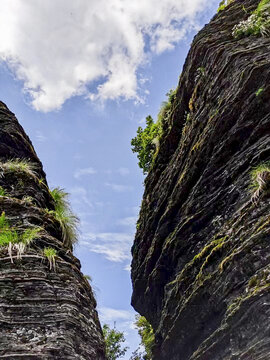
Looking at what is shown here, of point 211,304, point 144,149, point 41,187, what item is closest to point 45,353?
point 211,304

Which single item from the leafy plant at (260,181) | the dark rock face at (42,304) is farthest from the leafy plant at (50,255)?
the leafy plant at (260,181)

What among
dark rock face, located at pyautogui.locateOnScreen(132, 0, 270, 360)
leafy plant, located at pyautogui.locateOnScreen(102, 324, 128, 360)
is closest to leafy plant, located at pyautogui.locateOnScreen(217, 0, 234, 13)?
dark rock face, located at pyautogui.locateOnScreen(132, 0, 270, 360)

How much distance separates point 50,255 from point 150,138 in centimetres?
1210

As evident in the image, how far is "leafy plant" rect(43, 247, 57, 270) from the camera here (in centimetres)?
561

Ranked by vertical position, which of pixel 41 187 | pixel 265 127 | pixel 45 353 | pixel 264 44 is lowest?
pixel 45 353

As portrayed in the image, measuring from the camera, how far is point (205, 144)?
30.2 feet

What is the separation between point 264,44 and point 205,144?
3.20m

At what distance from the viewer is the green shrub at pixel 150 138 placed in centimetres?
1434

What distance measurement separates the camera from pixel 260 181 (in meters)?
6.68

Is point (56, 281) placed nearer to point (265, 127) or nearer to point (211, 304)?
point (211, 304)

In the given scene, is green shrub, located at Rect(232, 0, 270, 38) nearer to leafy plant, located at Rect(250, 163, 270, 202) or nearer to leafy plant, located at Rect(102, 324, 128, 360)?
leafy plant, located at Rect(250, 163, 270, 202)

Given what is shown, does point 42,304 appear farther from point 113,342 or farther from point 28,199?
point 113,342

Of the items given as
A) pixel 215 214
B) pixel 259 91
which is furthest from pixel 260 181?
pixel 259 91

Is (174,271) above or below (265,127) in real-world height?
below
